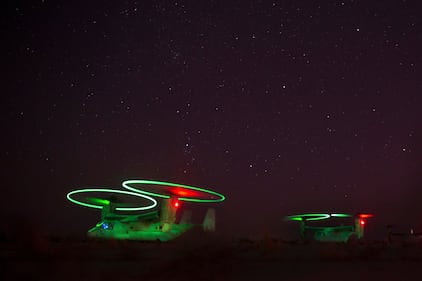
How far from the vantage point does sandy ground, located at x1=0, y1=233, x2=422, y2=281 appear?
29.1 ft

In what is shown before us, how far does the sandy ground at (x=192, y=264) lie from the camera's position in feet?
29.1

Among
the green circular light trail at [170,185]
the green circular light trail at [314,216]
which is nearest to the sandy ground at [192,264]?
the green circular light trail at [170,185]

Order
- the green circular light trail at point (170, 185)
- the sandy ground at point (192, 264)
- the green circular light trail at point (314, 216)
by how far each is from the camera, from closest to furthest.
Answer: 1. the sandy ground at point (192, 264)
2. the green circular light trail at point (170, 185)
3. the green circular light trail at point (314, 216)

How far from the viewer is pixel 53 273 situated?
8523 millimetres

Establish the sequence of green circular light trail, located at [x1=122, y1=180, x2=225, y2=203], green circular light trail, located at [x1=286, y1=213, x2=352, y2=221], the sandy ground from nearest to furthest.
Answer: the sandy ground < green circular light trail, located at [x1=122, y1=180, x2=225, y2=203] < green circular light trail, located at [x1=286, y1=213, x2=352, y2=221]

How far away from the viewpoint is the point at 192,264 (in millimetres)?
9852

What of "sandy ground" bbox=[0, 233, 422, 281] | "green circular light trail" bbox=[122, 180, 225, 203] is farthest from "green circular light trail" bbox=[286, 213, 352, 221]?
"sandy ground" bbox=[0, 233, 422, 281]

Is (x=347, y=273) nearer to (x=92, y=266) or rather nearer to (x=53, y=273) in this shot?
(x=92, y=266)

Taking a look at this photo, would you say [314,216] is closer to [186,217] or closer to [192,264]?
[186,217]

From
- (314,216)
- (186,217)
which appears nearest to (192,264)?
(186,217)

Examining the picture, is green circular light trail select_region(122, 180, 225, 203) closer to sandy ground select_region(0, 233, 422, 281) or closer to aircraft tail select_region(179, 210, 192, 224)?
aircraft tail select_region(179, 210, 192, 224)

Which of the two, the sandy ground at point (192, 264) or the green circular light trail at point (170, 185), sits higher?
the green circular light trail at point (170, 185)

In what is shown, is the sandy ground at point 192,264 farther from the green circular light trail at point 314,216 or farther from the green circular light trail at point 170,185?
the green circular light trail at point 314,216

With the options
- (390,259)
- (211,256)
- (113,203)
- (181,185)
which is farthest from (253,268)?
(113,203)
